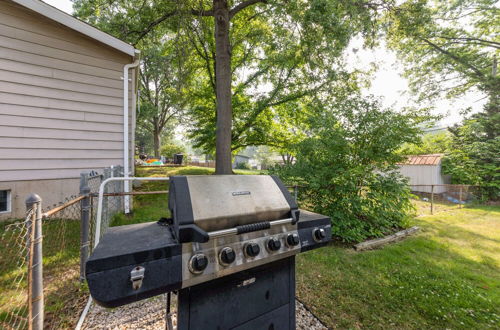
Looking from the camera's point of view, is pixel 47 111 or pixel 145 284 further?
pixel 47 111

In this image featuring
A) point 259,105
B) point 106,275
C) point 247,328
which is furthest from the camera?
point 259,105

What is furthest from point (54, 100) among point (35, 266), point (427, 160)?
point (427, 160)

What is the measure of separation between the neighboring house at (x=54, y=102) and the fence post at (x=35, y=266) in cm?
374

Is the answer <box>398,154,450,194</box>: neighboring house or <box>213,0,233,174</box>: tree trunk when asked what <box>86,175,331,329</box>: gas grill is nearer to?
<box>213,0,233,174</box>: tree trunk

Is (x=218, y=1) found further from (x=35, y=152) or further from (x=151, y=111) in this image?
(x=151, y=111)

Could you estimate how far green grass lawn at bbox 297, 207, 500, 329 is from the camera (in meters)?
2.24

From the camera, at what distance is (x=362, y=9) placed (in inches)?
213

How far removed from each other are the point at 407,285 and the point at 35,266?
3951 millimetres

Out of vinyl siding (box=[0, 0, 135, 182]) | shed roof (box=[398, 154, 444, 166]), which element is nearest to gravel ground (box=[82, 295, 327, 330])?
vinyl siding (box=[0, 0, 135, 182])

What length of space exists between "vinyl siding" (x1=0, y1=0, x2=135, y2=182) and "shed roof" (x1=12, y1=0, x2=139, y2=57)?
0.76ft

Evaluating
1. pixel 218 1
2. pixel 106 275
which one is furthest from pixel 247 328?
pixel 218 1

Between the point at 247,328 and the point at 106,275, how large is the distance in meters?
0.93

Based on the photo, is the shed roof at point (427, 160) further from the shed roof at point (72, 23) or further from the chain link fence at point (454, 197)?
the shed roof at point (72, 23)

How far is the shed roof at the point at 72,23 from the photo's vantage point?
366 centimetres
